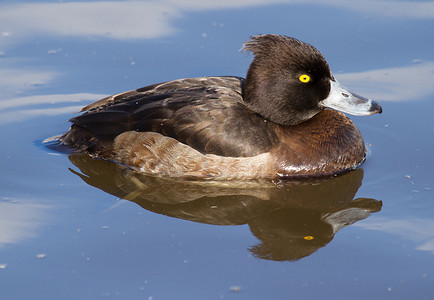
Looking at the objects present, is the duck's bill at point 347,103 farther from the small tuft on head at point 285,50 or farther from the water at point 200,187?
the water at point 200,187

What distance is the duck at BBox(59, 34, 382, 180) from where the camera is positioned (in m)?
6.02

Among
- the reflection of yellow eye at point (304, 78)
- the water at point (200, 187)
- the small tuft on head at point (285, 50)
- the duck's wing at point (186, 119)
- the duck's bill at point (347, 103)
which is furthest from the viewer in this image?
the duck's bill at point (347, 103)

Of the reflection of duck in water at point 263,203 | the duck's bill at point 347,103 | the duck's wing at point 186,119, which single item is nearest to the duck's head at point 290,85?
the duck's bill at point 347,103

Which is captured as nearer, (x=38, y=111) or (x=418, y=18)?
(x=38, y=111)

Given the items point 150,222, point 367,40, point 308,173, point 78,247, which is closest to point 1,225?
point 78,247

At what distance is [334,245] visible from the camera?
16.6 ft

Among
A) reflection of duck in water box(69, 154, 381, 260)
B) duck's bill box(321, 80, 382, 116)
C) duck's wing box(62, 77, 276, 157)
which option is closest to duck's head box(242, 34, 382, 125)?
duck's bill box(321, 80, 382, 116)

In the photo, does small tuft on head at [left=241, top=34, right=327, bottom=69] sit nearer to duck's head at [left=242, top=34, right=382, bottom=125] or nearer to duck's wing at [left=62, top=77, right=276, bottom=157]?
duck's head at [left=242, top=34, right=382, bottom=125]

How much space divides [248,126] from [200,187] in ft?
2.19

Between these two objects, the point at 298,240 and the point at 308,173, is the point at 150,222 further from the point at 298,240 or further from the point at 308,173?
the point at 308,173

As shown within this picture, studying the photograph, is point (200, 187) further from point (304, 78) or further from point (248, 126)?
point (304, 78)

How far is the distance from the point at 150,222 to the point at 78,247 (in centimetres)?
62

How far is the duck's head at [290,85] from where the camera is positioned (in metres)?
6.11

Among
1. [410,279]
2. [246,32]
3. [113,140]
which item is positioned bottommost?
[410,279]
